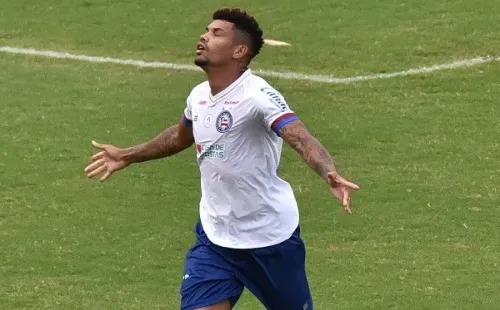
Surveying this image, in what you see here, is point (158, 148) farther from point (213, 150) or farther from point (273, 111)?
point (273, 111)

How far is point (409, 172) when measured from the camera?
37.6 feet

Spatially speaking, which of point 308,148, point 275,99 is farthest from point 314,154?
point 275,99

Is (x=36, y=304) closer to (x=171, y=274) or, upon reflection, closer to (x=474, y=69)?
(x=171, y=274)

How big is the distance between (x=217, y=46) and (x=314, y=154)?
1048 mm

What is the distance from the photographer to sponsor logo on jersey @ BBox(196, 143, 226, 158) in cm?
680

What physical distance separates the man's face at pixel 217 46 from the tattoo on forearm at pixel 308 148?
0.70 m

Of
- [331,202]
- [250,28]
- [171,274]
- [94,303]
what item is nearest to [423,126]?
[331,202]

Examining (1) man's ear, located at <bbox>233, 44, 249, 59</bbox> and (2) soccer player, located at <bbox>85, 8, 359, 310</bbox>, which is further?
(1) man's ear, located at <bbox>233, 44, 249, 59</bbox>

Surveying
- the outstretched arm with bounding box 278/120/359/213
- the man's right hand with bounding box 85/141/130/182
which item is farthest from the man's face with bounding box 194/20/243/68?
the man's right hand with bounding box 85/141/130/182

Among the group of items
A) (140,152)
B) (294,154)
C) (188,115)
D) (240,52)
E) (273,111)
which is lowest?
(294,154)

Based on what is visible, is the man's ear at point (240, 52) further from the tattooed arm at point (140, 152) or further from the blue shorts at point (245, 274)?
the blue shorts at point (245, 274)

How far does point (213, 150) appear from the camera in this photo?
683cm

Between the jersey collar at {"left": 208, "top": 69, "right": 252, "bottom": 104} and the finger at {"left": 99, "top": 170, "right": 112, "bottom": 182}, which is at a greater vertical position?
the jersey collar at {"left": 208, "top": 69, "right": 252, "bottom": 104}

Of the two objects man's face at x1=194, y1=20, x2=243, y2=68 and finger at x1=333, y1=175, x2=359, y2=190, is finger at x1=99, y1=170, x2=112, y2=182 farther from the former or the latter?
finger at x1=333, y1=175, x2=359, y2=190
